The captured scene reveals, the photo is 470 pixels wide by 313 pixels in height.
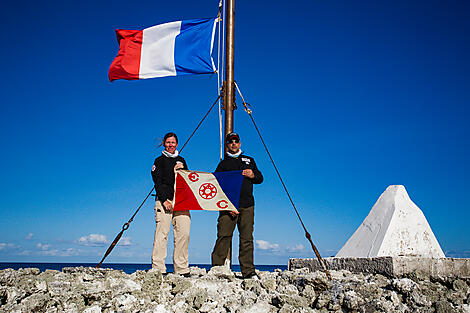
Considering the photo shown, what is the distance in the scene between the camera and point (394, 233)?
721 cm

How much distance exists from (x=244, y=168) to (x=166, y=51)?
164 inches

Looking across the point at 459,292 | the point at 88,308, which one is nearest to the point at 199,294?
the point at 88,308

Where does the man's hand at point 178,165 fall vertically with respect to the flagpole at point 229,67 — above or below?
below

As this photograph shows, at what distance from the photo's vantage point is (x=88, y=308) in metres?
4.04

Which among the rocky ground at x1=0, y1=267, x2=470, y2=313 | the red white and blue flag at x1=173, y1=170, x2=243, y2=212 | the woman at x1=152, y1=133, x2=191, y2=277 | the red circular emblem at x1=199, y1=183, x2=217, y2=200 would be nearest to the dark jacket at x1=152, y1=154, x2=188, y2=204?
the woman at x1=152, y1=133, x2=191, y2=277

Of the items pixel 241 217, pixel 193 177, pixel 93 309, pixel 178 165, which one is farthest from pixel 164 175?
pixel 93 309

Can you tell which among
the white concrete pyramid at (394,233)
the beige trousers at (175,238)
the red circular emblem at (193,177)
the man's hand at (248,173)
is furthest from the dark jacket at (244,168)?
the white concrete pyramid at (394,233)

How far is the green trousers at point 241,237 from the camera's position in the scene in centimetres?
582

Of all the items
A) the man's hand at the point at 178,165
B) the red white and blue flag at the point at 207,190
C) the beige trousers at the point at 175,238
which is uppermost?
the man's hand at the point at 178,165

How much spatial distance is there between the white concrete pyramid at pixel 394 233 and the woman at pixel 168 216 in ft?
11.1

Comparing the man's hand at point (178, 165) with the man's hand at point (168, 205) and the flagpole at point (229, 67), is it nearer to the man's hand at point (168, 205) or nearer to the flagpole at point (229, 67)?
the man's hand at point (168, 205)

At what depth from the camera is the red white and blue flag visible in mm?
6233

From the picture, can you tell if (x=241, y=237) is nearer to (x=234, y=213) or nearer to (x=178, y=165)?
(x=234, y=213)

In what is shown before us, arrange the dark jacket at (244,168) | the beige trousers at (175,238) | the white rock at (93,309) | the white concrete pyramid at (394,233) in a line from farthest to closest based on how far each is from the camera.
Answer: the white concrete pyramid at (394,233) < the dark jacket at (244,168) < the beige trousers at (175,238) < the white rock at (93,309)
